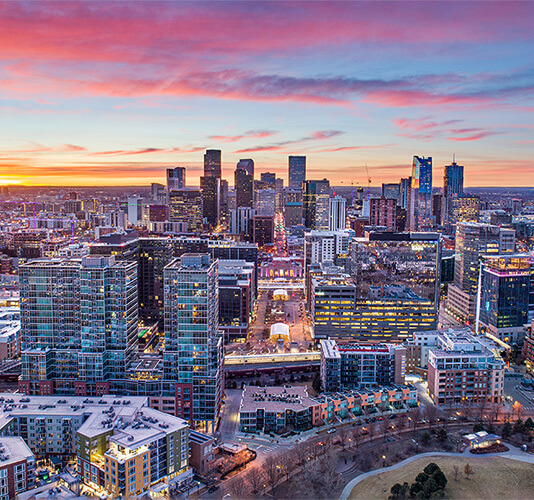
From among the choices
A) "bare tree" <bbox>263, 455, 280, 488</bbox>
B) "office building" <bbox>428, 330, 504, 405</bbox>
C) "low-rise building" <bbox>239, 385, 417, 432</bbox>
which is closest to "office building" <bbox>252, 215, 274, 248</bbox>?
"low-rise building" <bbox>239, 385, 417, 432</bbox>

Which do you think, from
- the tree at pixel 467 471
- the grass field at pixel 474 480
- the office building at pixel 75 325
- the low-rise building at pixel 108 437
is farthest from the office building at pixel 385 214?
the low-rise building at pixel 108 437

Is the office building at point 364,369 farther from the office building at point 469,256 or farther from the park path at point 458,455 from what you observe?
the office building at point 469,256

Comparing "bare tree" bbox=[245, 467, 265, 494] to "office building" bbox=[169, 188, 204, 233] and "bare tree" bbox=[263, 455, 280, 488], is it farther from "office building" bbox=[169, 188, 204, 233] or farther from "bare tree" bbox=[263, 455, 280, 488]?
"office building" bbox=[169, 188, 204, 233]

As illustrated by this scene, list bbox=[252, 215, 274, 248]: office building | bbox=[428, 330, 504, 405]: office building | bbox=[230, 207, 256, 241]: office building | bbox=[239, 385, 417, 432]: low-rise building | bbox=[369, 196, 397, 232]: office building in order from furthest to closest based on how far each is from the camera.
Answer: bbox=[230, 207, 256, 241]: office building
bbox=[369, 196, 397, 232]: office building
bbox=[252, 215, 274, 248]: office building
bbox=[428, 330, 504, 405]: office building
bbox=[239, 385, 417, 432]: low-rise building

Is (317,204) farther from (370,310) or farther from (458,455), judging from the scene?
(458,455)

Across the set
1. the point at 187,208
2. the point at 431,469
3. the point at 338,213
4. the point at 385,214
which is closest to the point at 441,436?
the point at 431,469

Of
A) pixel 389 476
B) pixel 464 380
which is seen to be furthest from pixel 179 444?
pixel 464 380
